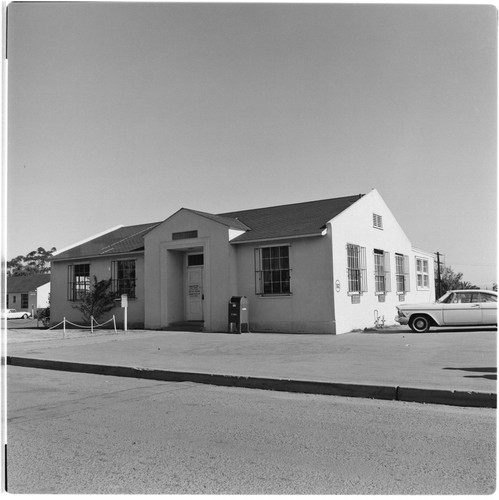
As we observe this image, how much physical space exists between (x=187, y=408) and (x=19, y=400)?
252 centimetres

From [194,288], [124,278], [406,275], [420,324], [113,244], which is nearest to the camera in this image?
[420,324]

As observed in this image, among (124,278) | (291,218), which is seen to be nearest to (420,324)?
(291,218)

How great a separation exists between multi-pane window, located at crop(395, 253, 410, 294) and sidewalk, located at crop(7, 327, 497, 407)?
211 inches

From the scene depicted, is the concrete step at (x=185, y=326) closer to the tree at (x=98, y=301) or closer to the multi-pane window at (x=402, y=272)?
the tree at (x=98, y=301)

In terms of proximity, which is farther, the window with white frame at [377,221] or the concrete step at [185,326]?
the window with white frame at [377,221]

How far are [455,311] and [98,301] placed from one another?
13.1 metres

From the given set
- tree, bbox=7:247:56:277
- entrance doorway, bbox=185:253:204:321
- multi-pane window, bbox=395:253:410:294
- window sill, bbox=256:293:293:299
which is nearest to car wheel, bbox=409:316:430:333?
window sill, bbox=256:293:293:299

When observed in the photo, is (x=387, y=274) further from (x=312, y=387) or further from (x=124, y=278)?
(x=312, y=387)

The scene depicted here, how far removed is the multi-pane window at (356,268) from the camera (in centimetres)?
1700

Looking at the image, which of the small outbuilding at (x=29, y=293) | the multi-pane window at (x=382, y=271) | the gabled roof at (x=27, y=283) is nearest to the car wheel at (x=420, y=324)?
the multi-pane window at (x=382, y=271)

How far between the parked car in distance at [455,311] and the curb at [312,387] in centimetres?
926

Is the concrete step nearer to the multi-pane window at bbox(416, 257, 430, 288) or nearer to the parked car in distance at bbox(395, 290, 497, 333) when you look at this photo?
the parked car in distance at bbox(395, 290, 497, 333)

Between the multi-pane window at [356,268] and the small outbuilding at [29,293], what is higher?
the multi-pane window at [356,268]

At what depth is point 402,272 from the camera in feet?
70.3
